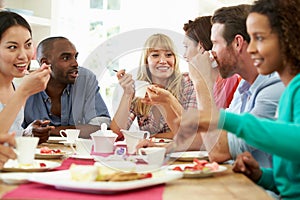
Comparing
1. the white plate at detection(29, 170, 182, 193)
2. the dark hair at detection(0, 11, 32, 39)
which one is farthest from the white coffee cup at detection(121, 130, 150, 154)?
the dark hair at detection(0, 11, 32, 39)

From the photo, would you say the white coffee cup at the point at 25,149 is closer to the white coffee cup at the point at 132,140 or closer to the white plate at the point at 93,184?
the white plate at the point at 93,184

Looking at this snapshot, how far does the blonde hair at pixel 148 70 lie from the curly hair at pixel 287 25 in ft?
4.19

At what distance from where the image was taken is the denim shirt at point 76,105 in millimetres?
2623

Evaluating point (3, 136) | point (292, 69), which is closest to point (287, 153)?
point (292, 69)

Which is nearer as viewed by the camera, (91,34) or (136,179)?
(136,179)

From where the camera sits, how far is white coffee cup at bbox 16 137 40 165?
1238mm

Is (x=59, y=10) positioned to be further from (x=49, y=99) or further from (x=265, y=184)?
(x=265, y=184)

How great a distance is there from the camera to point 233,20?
2.03 metres

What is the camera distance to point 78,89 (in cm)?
281

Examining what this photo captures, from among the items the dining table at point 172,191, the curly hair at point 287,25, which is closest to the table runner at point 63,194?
the dining table at point 172,191

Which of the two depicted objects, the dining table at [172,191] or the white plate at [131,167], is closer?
the dining table at [172,191]

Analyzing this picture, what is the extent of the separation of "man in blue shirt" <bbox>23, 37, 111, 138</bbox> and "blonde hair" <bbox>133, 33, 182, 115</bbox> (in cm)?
23

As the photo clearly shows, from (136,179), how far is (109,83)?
6.12ft

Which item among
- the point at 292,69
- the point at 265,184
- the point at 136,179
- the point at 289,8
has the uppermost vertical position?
the point at 289,8
